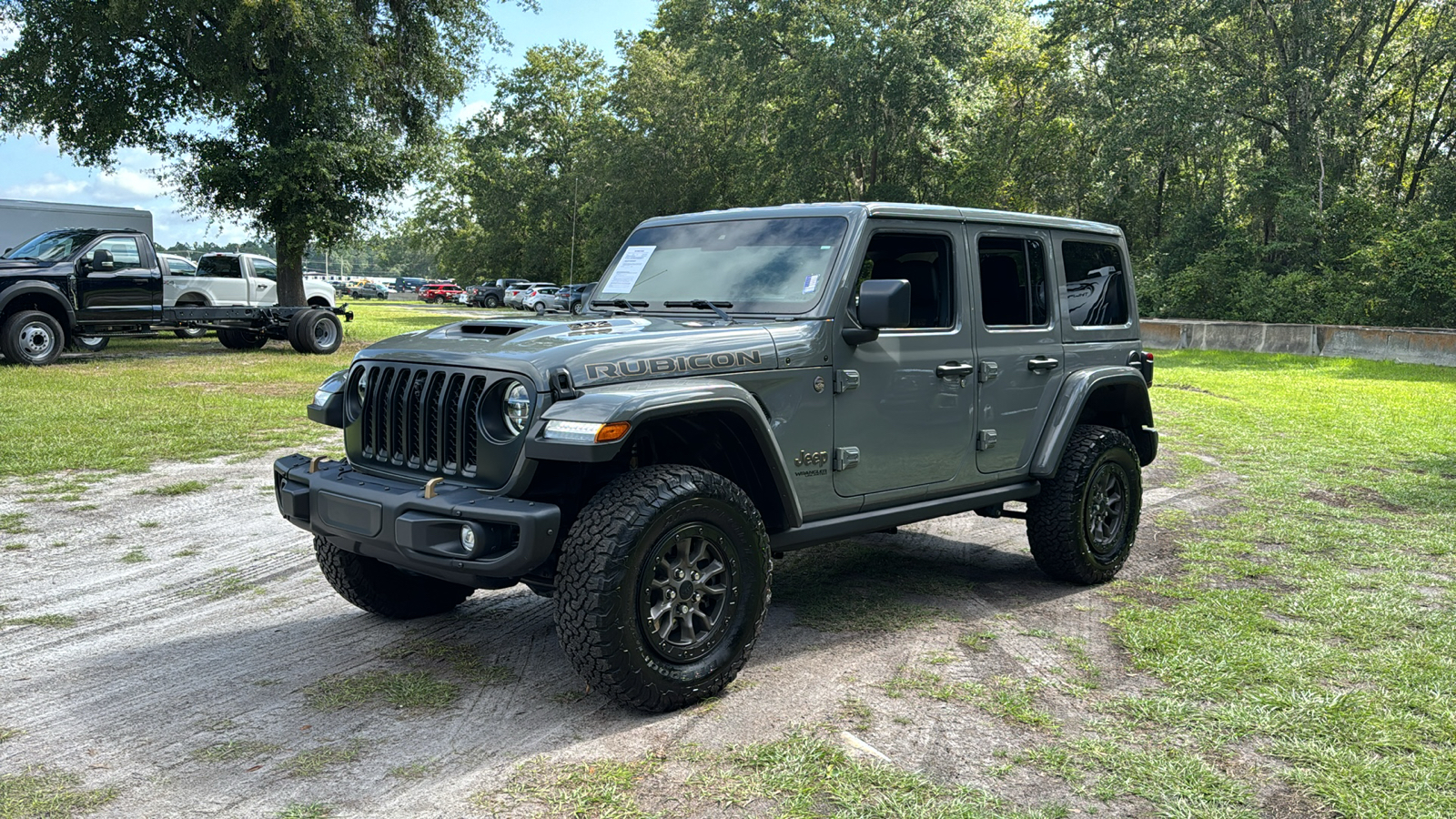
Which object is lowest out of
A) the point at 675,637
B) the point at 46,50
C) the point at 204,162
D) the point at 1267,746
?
the point at 1267,746

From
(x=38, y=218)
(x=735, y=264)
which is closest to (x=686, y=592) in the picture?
(x=735, y=264)

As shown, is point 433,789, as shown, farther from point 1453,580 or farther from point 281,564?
point 1453,580

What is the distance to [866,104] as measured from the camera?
37812 millimetres

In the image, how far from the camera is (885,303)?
4488 mm

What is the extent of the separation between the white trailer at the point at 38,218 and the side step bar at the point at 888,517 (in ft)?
74.7

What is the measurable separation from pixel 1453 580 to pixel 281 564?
22.3 ft

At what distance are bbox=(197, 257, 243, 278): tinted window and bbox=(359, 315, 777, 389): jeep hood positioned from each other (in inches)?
755

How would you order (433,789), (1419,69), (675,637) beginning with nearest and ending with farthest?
1. (433,789)
2. (675,637)
3. (1419,69)

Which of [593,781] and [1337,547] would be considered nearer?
[593,781]

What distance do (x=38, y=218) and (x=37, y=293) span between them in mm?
8994

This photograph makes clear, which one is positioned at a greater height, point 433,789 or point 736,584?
point 736,584

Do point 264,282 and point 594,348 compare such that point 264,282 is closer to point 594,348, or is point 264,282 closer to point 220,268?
point 220,268

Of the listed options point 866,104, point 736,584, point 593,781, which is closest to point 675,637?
point 736,584

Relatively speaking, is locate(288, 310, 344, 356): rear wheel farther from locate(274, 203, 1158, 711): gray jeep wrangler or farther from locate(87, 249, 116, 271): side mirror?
locate(274, 203, 1158, 711): gray jeep wrangler
